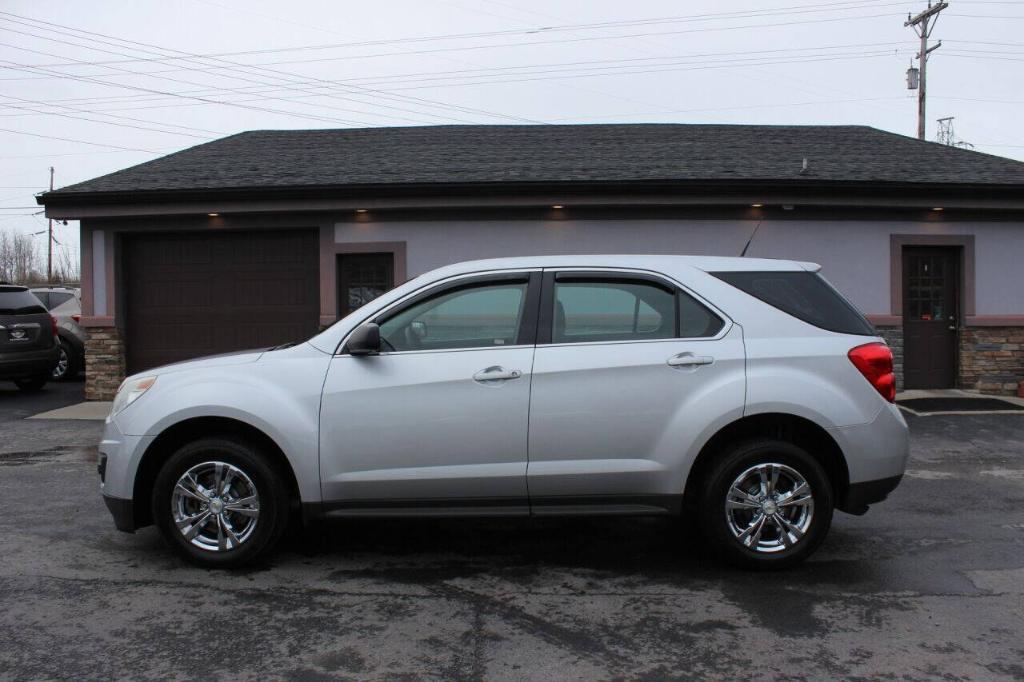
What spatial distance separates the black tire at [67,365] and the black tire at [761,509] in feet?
43.3

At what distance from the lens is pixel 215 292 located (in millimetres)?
12125

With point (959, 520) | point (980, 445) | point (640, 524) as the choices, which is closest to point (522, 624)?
point (640, 524)

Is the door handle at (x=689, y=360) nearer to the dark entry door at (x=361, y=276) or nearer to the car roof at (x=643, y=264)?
the car roof at (x=643, y=264)

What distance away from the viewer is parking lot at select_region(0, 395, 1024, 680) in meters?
3.46

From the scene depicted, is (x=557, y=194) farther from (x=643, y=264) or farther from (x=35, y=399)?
(x=35, y=399)

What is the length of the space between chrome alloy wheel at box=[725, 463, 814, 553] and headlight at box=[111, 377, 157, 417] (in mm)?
3318

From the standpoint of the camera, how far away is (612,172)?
11844mm

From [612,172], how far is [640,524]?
720 cm

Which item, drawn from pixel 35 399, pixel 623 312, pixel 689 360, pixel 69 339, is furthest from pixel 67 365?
pixel 689 360

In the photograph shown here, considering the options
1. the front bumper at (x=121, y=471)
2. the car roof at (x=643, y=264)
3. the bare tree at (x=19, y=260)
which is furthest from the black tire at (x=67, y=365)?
the bare tree at (x=19, y=260)

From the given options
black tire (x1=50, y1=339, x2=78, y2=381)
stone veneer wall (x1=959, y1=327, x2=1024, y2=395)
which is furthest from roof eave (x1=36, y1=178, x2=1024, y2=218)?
black tire (x1=50, y1=339, x2=78, y2=381)

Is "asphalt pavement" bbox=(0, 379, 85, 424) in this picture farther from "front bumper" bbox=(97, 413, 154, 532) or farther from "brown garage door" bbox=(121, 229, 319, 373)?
"front bumper" bbox=(97, 413, 154, 532)

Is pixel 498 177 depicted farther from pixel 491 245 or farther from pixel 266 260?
pixel 266 260

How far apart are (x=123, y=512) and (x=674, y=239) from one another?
8961mm
